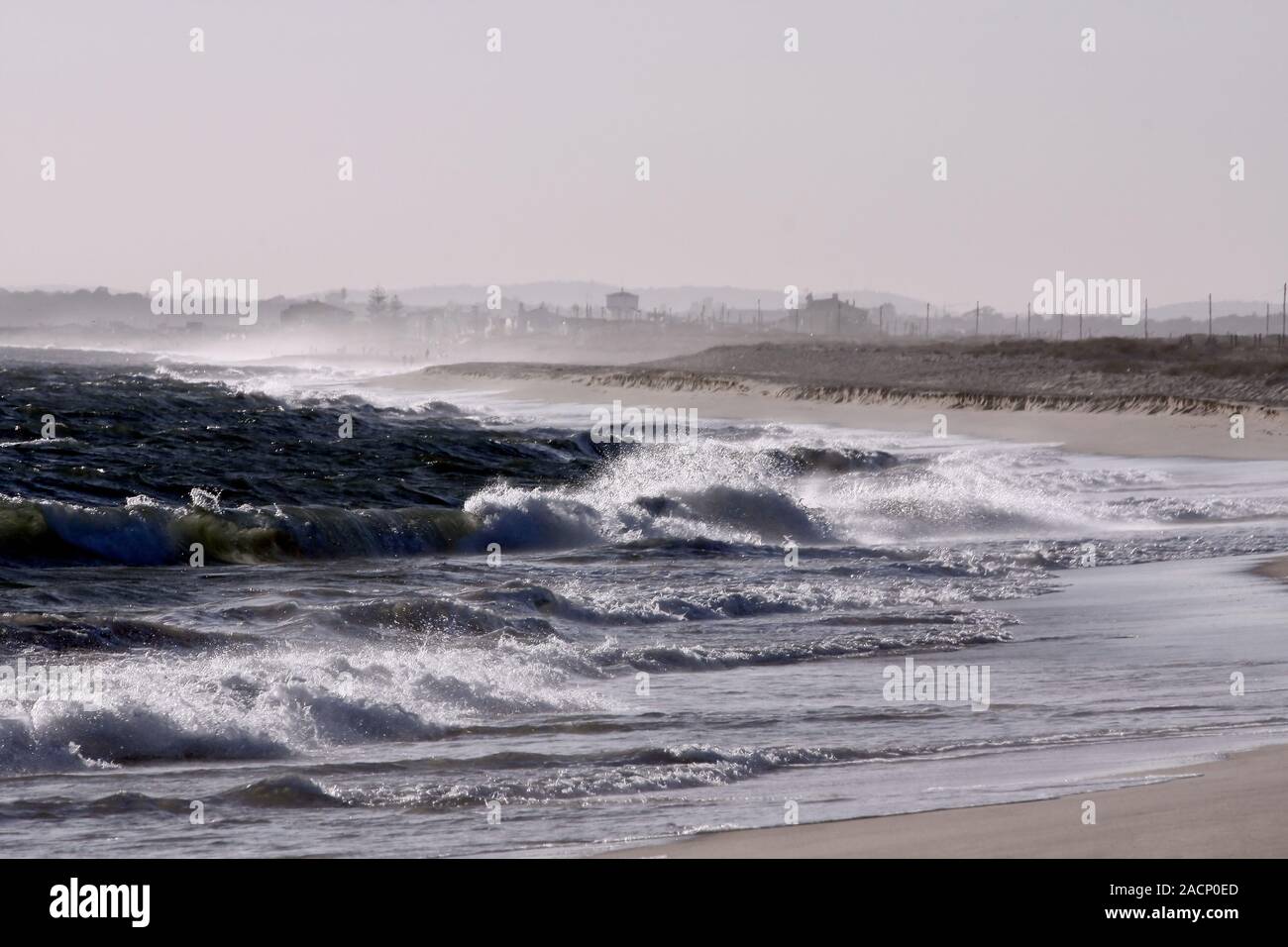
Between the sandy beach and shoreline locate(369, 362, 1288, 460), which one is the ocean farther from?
shoreline locate(369, 362, 1288, 460)

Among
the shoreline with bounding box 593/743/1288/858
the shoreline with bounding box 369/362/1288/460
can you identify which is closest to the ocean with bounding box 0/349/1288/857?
the shoreline with bounding box 593/743/1288/858

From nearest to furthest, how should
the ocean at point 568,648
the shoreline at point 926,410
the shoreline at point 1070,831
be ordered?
the shoreline at point 1070,831 → the ocean at point 568,648 → the shoreline at point 926,410

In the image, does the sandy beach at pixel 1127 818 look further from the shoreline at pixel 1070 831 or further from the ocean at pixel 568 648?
the ocean at pixel 568 648

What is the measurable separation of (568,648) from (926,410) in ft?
150

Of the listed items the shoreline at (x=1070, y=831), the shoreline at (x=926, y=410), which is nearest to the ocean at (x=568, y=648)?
the shoreline at (x=1070, y=831)

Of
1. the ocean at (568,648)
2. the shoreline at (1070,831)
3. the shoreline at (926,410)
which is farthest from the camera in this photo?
the shoreline at (926,410)

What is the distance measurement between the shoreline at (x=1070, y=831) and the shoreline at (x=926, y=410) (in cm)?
2994

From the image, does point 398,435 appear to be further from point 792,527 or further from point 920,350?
point 920,350

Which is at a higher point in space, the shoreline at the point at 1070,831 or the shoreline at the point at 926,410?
the shoreline at the point at 926,410

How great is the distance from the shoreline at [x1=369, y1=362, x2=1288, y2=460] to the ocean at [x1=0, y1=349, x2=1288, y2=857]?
13.0m

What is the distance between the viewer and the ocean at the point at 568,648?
25.3 feet

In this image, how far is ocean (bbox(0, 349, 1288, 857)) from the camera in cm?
771

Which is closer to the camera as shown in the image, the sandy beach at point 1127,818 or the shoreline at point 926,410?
the sandy beach at point 1127,818
